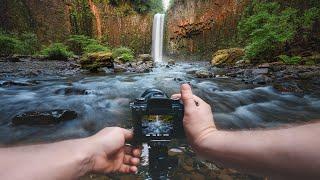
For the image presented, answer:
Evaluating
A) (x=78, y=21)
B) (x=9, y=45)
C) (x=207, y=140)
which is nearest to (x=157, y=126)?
(x=207, y=140)

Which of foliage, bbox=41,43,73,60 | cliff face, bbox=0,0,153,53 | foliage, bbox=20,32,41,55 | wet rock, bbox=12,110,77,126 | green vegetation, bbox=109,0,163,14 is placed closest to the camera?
wet rock, bbox=12,110,77,126

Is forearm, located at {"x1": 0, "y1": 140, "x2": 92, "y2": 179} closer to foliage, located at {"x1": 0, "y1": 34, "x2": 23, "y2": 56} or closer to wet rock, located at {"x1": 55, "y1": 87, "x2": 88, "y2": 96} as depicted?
wet rock, located at {"x1": 55, "y1": 87, "x2": 88, "y2": 96}

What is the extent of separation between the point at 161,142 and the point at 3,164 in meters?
0.72

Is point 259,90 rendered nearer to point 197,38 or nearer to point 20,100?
point 20,100

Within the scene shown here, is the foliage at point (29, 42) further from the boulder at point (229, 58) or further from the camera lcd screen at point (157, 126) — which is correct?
the camera lcd screen at point (157, 126)

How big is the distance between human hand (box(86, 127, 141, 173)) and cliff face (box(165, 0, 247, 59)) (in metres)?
19.2

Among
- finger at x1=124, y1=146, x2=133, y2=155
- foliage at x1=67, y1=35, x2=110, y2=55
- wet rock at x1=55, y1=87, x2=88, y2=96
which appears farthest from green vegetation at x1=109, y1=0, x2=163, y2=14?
finger at x1=124, y1=146, x2=133, y2=155

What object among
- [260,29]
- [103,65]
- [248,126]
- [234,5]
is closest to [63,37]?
[103,65]

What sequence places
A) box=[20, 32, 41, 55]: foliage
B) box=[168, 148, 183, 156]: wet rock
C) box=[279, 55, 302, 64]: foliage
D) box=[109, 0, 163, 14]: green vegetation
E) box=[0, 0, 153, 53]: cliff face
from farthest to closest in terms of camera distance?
box=[109, 0, 163, 14]: green vegetation, box=[0, 0, 153, 53]: cliff face, box=[20, 32, 41, 55]: foliage, box=[279, 55, 302, 64]: foliage, box=[168, 148, 183, 156]: wet rock

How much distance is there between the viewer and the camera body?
1.44 metres

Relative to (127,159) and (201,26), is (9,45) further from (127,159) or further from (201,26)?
(201,26)

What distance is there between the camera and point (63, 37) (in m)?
18.4

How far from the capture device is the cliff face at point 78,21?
50.0ft

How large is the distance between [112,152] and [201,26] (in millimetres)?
21833
